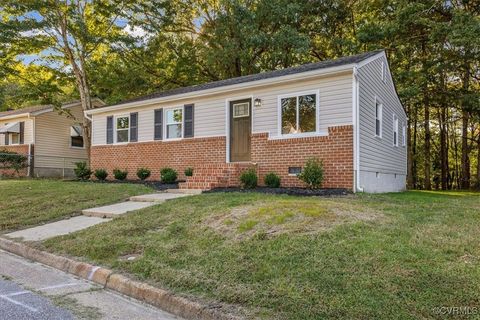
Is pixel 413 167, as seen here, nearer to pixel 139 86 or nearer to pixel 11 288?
pixel 139 86

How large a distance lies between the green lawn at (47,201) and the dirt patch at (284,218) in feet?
13.9

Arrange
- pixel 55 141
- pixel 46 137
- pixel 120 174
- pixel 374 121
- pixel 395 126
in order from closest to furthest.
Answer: pixel 374 121 → pixel 120 174 → pixel 395 126 → pixel 46 137 → pixel 55 141

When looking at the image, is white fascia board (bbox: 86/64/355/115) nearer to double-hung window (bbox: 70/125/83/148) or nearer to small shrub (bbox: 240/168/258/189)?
small shrub (bbox: 240/168/258/189)

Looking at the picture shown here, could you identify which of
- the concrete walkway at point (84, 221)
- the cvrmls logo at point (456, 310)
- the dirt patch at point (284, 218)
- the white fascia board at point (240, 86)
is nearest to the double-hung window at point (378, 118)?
the white fascia board at point (240, 86)

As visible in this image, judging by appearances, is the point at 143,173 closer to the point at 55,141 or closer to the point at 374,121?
the point at 374,121

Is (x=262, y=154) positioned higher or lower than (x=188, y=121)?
lower

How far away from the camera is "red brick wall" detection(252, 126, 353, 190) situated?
32.5 feet

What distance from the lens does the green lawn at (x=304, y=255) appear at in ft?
10.2

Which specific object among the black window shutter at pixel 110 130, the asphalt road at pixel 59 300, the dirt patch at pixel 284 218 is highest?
the black window shutter at pixel 110 130

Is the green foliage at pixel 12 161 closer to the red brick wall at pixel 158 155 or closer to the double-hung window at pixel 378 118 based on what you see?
the red brick wall at pixel 158 155

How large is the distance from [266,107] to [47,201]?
6.48 metres

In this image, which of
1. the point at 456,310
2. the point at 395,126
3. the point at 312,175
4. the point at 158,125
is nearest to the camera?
the point at 456,310

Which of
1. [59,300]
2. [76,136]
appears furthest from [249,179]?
[76,136]

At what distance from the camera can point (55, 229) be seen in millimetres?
6965
